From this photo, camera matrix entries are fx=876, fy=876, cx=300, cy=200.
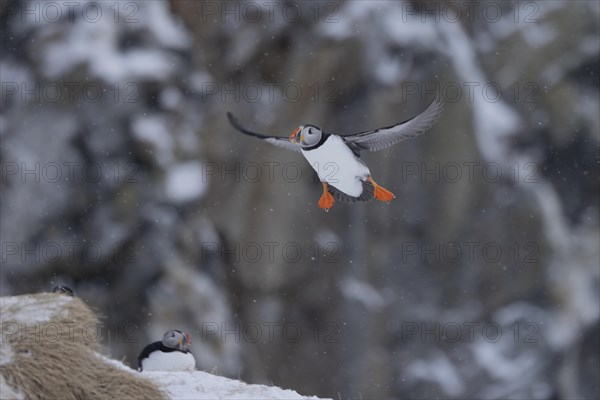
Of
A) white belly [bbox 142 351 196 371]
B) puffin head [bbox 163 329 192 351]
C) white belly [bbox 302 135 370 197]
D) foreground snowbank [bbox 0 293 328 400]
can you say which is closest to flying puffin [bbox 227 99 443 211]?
white belly [bbox 302 135 370 197]

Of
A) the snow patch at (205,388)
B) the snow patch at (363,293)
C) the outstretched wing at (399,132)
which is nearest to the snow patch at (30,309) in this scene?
the snow patch at (205,388)

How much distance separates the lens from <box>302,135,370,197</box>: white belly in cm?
805

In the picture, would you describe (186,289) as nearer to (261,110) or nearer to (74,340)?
(261,110)

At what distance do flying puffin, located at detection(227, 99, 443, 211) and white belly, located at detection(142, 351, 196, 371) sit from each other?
1.81 m

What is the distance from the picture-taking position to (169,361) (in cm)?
732

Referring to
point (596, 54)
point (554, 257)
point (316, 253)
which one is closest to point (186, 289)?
point (316, 253)

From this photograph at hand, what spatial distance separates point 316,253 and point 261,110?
2.90 meters

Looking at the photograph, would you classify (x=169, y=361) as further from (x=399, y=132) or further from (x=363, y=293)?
(x=363, y=293)

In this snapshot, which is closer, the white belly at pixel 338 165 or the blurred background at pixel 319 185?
the white belly at pixel 338 165

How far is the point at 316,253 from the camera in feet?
54.5

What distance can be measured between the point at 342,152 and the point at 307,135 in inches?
14.7

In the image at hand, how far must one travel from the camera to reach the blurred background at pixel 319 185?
53.4 ft

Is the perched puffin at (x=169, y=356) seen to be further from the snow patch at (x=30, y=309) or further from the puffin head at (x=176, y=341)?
the snow patch at (x=30, y=309)

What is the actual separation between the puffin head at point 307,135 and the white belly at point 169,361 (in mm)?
2136
